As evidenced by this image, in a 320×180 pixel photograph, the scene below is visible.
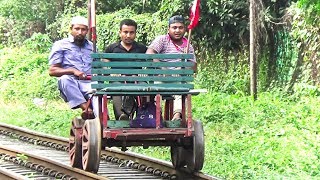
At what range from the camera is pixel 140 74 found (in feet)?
25.5

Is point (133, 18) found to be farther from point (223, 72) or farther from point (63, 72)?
point (63, 72)

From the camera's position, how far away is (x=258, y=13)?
16.6 meters

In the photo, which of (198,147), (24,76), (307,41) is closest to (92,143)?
(198,147)

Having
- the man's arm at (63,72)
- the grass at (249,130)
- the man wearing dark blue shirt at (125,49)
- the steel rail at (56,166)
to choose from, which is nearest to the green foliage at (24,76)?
the grass at (249,130)

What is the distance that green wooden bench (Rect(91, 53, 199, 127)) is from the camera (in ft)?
24.9

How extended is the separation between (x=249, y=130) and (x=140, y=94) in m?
4.59

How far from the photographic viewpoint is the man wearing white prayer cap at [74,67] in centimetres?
855

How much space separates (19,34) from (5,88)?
11.1 m

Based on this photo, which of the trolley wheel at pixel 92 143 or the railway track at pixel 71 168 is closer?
the trolley wheel at pixel 92 143

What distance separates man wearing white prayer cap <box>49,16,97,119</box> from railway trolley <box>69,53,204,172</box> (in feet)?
1.69

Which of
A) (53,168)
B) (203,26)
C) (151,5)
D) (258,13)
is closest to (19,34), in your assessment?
(151,5)

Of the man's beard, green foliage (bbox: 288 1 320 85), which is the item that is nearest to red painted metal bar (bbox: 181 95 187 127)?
the man's beard

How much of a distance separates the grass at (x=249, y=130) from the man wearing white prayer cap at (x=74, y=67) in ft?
6.26

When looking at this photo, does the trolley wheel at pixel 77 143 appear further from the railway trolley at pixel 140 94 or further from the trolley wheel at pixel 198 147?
the trolley wheel at pixel 198 147
